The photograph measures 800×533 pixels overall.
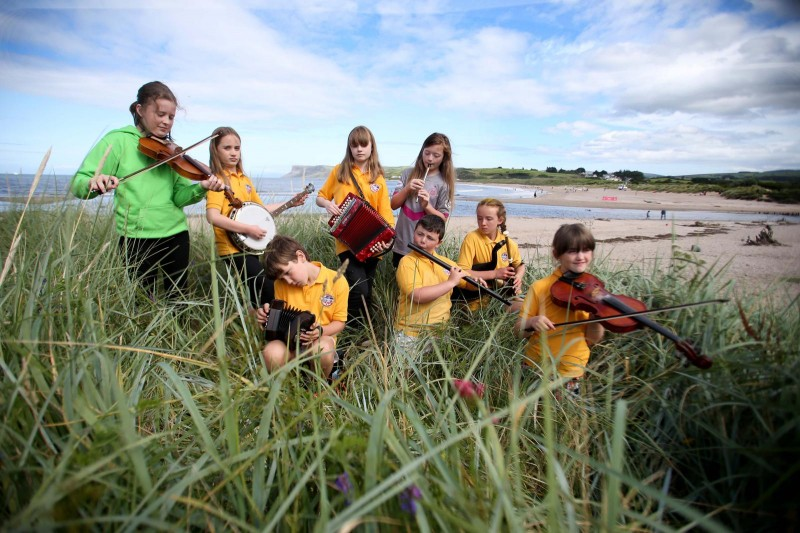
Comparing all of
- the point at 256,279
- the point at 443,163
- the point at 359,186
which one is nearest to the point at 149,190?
the point at 256,279

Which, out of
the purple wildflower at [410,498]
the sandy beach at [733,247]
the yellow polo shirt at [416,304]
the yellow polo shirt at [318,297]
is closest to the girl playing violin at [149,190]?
the yellow polo shirt at [318,297]

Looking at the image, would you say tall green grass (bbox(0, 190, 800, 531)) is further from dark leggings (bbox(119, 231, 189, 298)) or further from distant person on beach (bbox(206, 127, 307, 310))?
distant person on beach (bbox(206, 127, 307, 310))

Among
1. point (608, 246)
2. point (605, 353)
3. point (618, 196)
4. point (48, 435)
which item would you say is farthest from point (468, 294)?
point (618, 196)

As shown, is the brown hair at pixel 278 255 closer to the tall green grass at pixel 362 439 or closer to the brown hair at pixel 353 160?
the tall green grass at pixel 362 439

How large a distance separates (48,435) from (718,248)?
4.56m

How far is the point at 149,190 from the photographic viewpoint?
309 centimetres

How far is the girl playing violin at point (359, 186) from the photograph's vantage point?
372cm

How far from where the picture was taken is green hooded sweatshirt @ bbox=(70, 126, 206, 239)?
2.90 m

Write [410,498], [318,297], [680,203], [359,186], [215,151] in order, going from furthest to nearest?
[680,203] < [359,186] < [215,151] < [318,297] < [410,498]

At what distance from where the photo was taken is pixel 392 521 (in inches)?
38.0

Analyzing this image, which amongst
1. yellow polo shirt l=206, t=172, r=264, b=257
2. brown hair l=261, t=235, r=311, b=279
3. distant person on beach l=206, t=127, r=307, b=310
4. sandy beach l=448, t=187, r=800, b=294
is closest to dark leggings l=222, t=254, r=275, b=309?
distant person on beach l=206, t=127, r=307, b=310

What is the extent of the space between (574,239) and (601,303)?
1.39 ft

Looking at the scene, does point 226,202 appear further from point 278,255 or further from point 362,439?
point 362,439

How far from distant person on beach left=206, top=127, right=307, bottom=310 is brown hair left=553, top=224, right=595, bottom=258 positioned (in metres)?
2.27
